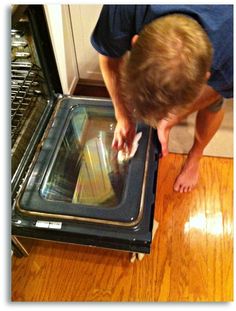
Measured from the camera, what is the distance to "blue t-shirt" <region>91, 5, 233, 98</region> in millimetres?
524

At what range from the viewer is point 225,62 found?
0.59 meters

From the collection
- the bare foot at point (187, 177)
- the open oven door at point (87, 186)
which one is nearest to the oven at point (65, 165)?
the open oven door at point (87, 186)

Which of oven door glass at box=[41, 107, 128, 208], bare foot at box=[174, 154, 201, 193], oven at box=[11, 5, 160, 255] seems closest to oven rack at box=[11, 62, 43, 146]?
oven at box=[11, 5, 160, 255]

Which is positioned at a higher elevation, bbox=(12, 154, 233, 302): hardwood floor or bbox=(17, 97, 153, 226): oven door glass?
bbox=(17, 97, 153, 226): oven door glass

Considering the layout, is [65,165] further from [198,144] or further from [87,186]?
[198,144]

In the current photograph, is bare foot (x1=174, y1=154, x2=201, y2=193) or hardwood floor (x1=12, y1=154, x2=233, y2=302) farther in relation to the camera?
bare foot (x1=174, y1=154, x2=201, y2=193)

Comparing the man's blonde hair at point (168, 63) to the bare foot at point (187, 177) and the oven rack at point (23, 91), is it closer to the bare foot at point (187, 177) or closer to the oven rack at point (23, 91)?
the oven rack at point (23, 91)

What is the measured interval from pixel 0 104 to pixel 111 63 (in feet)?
0.76

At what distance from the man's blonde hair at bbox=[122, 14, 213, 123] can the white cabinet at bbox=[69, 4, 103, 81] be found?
5.7 inches

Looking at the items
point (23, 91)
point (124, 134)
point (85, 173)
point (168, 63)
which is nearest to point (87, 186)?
point (85, 173)

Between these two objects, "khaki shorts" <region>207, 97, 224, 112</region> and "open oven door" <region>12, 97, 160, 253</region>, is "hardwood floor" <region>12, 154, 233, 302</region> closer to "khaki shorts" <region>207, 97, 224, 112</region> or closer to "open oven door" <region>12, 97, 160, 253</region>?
"open oven door" <region>12, 97, 160, 253</region>

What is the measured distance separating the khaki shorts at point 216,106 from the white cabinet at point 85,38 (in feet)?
0.87

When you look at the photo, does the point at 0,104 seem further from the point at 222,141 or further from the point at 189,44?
the point at 222,141

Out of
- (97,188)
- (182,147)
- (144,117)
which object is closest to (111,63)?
(144,117)
